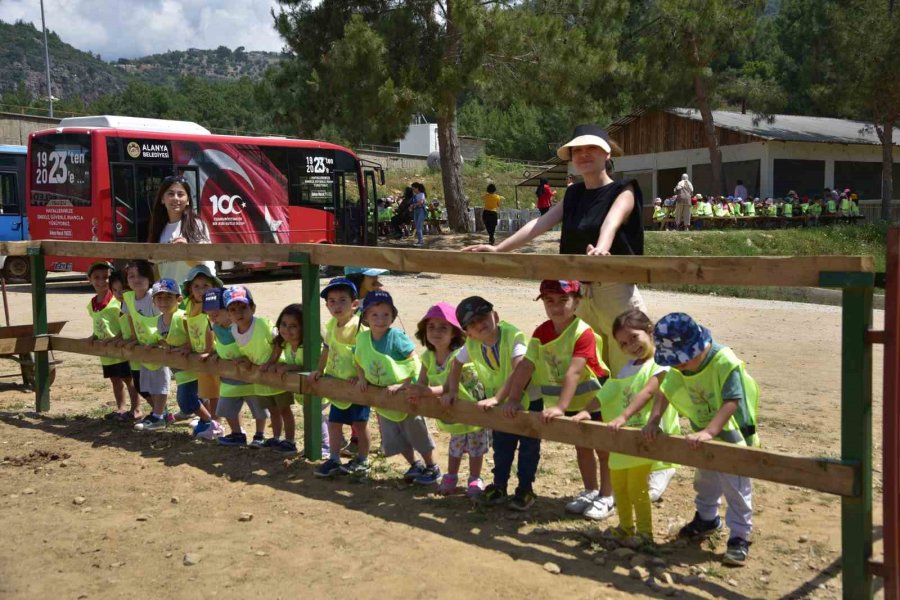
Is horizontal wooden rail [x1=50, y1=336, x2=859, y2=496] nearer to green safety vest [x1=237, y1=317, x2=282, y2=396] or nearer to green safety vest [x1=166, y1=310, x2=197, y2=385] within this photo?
green safety vest [x1=237, y1=317, x2=282, y2=396]

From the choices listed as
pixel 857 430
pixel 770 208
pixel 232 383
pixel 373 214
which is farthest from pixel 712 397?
pixel 770 208

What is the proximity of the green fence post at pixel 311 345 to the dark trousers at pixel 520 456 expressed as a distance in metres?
1.25

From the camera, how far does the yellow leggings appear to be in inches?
163

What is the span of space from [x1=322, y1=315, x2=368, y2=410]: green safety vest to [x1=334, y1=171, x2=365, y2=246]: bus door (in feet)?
52.5

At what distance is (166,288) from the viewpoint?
648 cm

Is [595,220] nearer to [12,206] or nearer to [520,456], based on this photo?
[520,456]

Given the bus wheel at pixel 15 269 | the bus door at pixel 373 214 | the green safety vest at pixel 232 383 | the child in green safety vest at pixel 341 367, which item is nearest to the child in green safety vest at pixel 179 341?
the green safety vest at pixel 232 383

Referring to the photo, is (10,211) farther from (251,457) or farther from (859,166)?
(859,166)

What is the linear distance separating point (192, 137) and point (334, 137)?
1440 inches

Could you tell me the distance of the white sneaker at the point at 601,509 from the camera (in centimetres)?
455

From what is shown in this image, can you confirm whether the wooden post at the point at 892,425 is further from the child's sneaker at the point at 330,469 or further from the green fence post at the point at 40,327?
the green fence post at the point at 40,327

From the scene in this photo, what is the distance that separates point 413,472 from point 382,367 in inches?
25.2

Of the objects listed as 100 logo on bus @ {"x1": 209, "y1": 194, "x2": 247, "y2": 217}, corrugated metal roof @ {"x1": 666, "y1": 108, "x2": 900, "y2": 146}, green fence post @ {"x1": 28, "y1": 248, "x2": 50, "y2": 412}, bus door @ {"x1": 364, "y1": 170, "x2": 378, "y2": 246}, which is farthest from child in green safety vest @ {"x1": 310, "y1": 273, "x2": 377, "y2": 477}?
corrugated metal roof @ {"x1": 666, "y1": 108, "x2": 900, "y2": 146}

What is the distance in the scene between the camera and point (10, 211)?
20.5m
